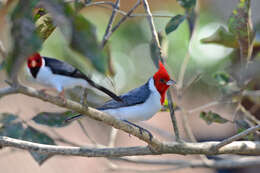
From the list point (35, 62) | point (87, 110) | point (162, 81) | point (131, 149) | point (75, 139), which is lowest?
point (75, 139)

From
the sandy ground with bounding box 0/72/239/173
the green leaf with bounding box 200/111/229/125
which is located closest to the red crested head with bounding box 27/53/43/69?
the green leaf with bounding box 200/111/229/125

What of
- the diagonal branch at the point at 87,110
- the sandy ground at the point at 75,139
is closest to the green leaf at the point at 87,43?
the diagonal branch at the point at 87,110

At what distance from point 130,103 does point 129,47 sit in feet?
7.74

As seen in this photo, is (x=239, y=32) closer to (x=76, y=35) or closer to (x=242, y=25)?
(x=242, y=25)

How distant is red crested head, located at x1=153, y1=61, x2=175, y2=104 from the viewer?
1589 millimetres

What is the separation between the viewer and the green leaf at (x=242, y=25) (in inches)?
57.5

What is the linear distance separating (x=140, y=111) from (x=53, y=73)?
591 mm

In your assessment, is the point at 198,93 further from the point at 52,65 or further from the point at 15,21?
the point at 15,21

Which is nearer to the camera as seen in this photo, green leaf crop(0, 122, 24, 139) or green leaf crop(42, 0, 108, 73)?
green leaf crop(42, 0, 108, 73)

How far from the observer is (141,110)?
1547mm

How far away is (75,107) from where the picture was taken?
965 mm

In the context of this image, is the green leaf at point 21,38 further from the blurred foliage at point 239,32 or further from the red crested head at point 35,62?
the blurred foliage at point 239,32

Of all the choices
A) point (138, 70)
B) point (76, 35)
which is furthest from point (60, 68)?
point (138, 70)

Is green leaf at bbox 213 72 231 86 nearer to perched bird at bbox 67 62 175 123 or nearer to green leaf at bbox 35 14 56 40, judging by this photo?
perched bird at bbox 67 62 175 123
